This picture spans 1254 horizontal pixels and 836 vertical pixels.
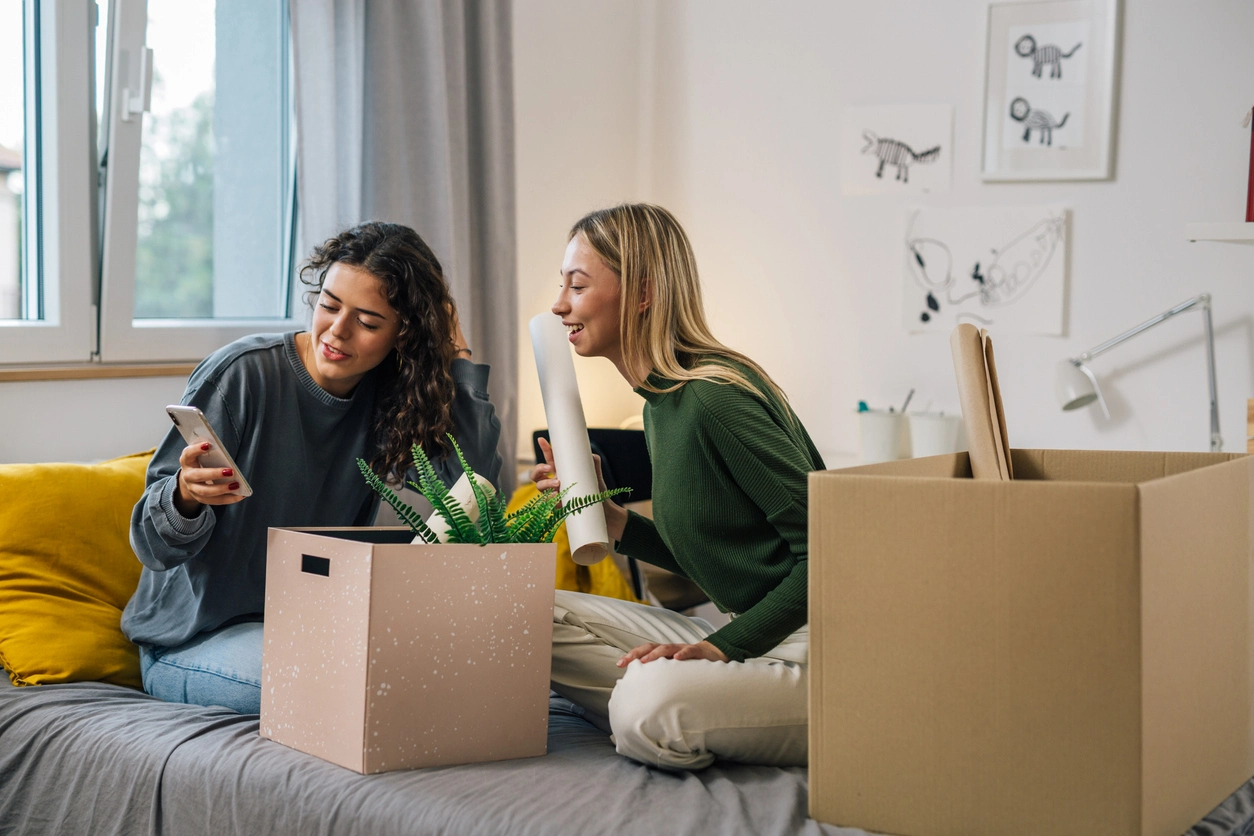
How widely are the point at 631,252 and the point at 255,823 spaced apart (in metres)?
0.91

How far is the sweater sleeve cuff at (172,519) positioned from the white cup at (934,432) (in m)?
2.06

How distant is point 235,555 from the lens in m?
1.66

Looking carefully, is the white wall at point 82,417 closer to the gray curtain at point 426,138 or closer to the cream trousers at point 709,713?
the gray curtain at point 426,138

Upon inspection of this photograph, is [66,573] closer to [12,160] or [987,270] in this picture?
[12,160]

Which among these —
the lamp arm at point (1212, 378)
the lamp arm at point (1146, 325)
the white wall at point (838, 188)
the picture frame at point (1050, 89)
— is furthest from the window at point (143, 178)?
the lamp arm at point (1212, 378)

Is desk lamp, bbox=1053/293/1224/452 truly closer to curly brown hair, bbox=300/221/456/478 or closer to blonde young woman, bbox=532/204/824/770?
blonde young woman, bbox=532/204/824/770

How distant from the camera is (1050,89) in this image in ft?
9.78

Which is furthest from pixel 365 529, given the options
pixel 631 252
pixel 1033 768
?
pixel 1033 768

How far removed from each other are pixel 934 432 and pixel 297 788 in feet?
7.30

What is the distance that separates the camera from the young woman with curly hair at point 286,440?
1558 millimetres

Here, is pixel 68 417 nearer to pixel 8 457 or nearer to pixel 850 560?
pixel 8 457

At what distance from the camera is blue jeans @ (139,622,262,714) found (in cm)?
151

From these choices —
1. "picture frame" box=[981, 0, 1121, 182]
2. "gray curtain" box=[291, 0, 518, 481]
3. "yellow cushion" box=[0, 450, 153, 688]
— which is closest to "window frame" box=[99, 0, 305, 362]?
"gray curtain" box=[291, 0, 518, 481]

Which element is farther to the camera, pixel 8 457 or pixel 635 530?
pixel 8 457
